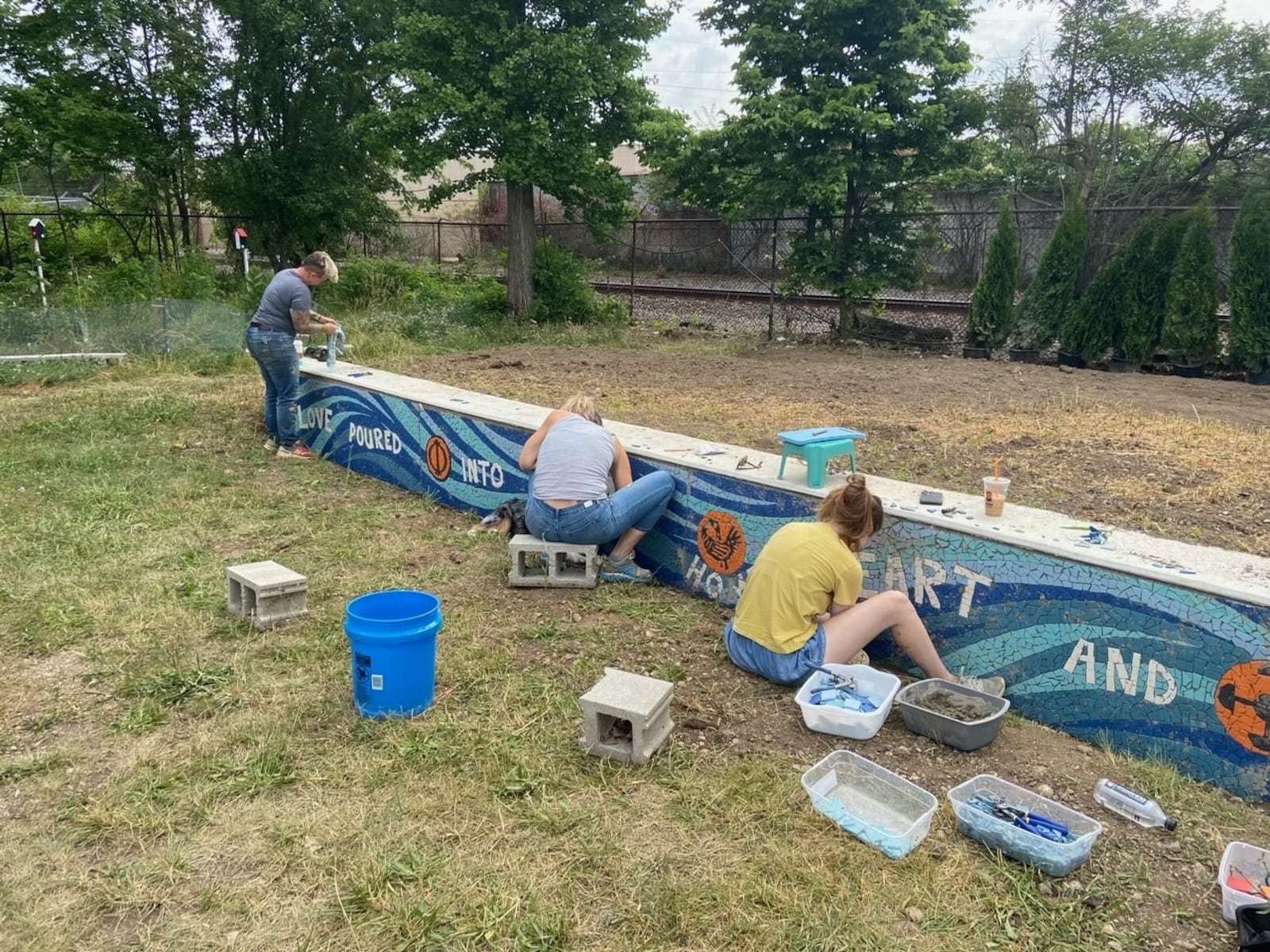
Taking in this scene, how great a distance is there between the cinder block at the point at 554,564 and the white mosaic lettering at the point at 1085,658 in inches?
83.9

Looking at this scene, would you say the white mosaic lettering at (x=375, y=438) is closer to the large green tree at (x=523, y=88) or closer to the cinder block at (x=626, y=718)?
the cinder block at (x=626, y=718)

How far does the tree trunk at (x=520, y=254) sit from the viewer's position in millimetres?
13219

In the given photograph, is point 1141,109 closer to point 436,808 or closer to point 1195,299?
point 1195,299

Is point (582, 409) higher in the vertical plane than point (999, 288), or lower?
lower

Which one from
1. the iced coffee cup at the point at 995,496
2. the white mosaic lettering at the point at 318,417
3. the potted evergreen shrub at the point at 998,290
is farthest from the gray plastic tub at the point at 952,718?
the potted evergreen shrub at the point at 998,290

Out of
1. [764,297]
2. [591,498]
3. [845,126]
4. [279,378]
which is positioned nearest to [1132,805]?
[591,498]

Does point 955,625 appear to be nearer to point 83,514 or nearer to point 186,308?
point 83,514

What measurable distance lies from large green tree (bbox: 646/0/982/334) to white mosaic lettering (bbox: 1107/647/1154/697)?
9.54 metres

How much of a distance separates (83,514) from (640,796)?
162 inches

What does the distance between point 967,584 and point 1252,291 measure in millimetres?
8275

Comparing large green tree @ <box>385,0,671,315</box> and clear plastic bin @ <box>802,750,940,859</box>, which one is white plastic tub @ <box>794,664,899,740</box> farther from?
large green tree @ <box>385,0,671,315</box>

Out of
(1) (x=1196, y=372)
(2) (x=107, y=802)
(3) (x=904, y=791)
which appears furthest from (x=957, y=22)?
(2) (x=107, y=802)

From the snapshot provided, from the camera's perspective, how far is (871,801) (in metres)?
2.65

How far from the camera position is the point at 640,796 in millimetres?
2623
